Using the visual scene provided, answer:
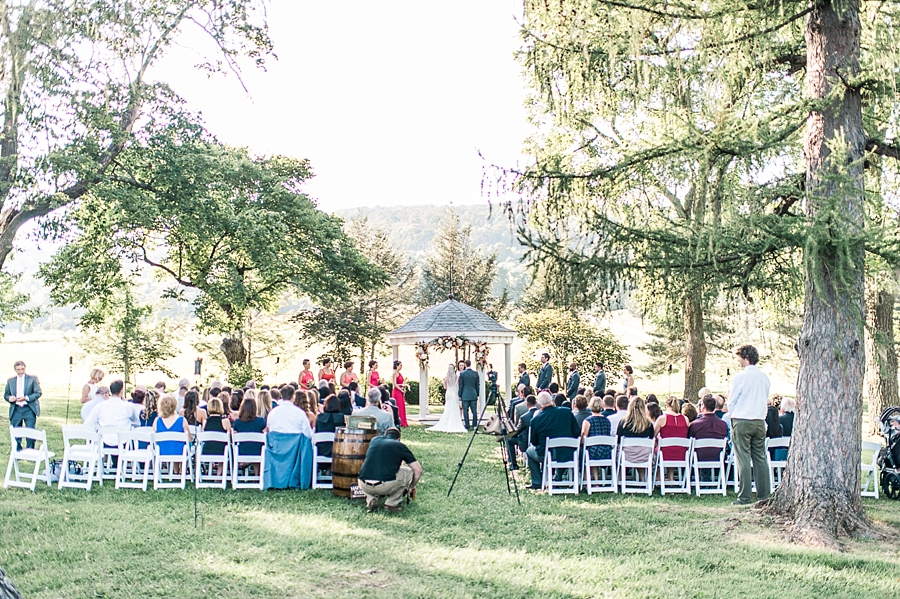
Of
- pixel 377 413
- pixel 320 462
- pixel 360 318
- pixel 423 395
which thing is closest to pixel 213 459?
pixel 320 462

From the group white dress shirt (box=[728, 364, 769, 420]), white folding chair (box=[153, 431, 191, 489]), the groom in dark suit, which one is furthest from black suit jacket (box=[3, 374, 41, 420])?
white dress shirt (box=[728, 364, 769, 420])

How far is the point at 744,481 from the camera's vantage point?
29.8 ft

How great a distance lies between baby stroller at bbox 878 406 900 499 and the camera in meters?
9.91

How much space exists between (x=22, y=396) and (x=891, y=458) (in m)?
13.0

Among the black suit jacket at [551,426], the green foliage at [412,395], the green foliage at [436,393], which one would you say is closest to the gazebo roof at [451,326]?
the green foliage at [436,393]

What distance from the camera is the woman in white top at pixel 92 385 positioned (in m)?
11.8

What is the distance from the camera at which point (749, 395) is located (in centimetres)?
891

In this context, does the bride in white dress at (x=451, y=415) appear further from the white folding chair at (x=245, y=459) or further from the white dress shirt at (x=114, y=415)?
the white dress shirt at (x=114, y=415)

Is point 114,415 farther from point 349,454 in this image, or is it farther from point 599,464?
point 599,464

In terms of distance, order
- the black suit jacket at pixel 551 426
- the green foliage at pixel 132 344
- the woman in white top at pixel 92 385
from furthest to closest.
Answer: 1. the green foliage at pixel 132 344
2. the woman in white top at pixel 92 385
3. the black suit jacket at pixel 551 426

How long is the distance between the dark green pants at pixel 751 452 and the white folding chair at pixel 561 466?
1.95m

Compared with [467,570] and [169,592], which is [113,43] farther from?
[467,570]

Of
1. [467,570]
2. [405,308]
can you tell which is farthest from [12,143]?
[405,308]

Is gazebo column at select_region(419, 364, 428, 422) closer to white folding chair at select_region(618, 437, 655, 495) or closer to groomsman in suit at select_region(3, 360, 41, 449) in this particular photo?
groomsman in suit at select_region(3, 360, 41, 449)
